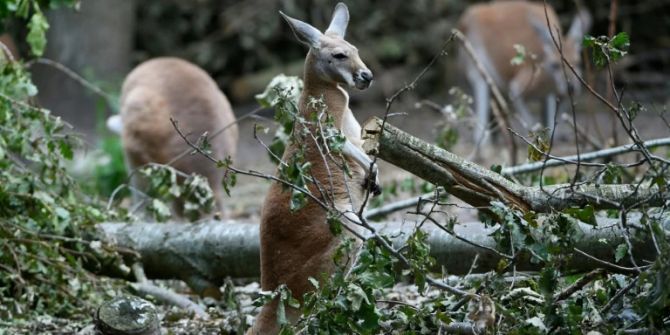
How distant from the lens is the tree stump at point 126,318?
4316 millimetres

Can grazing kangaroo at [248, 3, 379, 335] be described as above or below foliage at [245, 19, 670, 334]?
above

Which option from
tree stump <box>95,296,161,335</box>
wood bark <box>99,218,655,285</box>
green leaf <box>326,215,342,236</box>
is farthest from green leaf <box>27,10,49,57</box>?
green leaf <box>326,215,342,236</box>

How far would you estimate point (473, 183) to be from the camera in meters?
4.04

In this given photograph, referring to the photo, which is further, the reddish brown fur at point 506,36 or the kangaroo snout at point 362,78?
the reddish brown fur at point 506,36

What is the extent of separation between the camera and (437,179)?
157 inches

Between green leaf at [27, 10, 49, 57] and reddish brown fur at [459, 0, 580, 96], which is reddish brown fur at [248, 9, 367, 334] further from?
reddish brown fur at [459, 0, 580, 96]

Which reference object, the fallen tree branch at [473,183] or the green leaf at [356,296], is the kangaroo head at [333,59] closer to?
the fallen tree branch at [473,183]

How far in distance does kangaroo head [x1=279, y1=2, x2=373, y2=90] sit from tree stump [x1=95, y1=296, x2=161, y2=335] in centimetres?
122

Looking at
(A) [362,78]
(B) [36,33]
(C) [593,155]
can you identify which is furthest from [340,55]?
(B) [36,33]

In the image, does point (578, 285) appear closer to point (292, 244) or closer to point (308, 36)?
point (292, 244)

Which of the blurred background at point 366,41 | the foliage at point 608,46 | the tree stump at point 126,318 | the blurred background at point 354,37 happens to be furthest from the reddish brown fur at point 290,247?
the blurred background at point 354,37

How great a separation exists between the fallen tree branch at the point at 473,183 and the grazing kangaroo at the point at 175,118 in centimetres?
347

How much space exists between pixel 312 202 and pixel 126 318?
0.87 m

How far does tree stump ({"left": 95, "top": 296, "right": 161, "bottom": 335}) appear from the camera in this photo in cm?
432
